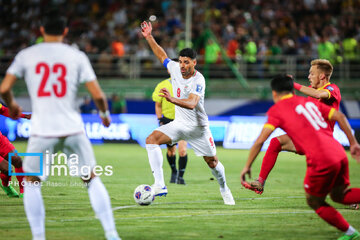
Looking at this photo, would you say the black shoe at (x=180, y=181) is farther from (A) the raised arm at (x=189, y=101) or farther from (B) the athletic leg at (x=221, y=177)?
(A) the raised arm at (x=189, y=101)

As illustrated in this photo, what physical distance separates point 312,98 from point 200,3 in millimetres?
19947

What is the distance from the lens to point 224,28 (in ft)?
87.4

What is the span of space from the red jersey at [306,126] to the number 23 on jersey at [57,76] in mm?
2247

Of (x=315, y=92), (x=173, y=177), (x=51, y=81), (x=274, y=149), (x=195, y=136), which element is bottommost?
(x=173, y=177)

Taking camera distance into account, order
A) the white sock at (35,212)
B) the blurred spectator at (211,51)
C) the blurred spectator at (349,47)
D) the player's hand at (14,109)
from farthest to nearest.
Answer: the blurred spectator at (211,51)
the blurred spectator at (349,47)
the player's hand at (14,109)
the white sock at (35,212)

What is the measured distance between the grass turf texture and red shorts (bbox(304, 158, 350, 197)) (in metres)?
0.75

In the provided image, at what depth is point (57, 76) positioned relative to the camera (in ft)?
20.0

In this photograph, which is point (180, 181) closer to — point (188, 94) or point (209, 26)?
point (188, 94)

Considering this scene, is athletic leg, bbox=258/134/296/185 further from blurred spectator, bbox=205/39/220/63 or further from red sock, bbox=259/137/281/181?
blurred spectator, bbox=205/39/220/63

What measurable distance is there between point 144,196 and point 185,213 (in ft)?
2.63

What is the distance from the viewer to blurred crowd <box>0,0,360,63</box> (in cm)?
2494

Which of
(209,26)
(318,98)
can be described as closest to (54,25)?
(318,98)

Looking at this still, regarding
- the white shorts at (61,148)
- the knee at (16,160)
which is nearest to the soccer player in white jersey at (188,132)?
the knee at (16,160)

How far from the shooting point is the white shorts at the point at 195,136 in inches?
381
